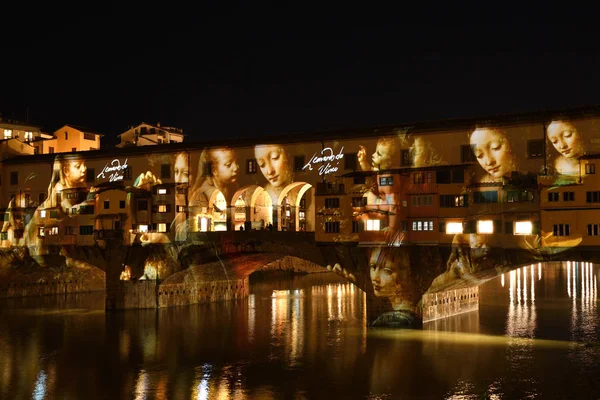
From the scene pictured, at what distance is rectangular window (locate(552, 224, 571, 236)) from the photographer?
33375mm

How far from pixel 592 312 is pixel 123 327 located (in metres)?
29.8

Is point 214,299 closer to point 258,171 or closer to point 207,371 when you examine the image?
point 258,171

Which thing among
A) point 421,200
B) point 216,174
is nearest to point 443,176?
point 421,200

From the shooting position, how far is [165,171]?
48531 millimetres

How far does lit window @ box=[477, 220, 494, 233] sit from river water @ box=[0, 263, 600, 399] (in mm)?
5545

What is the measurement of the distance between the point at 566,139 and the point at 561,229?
4.26 m

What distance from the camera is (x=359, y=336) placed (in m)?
37.6

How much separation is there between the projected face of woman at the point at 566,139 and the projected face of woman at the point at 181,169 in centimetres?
2373

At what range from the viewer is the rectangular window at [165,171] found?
4839cm

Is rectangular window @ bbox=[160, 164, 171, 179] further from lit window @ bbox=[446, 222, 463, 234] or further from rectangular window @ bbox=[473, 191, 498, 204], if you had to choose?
rectangular window @ bbox=[473, 191, 498, 204]

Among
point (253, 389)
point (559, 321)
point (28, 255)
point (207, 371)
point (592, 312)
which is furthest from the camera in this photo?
point (28, 255)

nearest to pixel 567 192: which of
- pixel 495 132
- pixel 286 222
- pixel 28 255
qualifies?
pixel 495 132

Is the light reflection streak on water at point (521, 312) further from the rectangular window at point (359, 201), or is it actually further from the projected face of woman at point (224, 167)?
the projected face of woman at point (224, 167)

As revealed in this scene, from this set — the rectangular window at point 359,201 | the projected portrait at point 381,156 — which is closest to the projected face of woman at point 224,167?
the projected portrait at point 381,156
